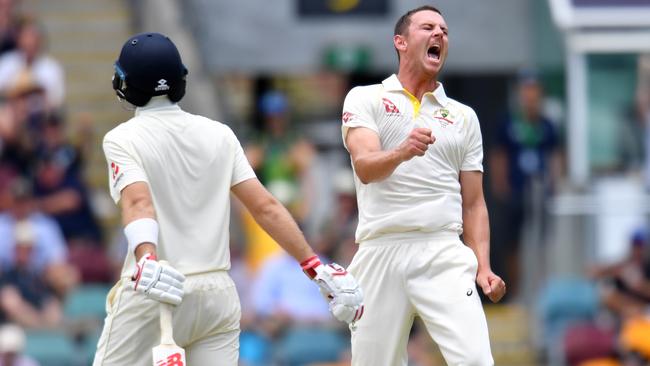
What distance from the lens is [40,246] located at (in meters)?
15.8

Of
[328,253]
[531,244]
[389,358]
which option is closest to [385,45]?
[531,244]

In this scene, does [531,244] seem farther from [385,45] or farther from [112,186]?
[112,186]

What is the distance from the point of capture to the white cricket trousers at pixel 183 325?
26.4 feet

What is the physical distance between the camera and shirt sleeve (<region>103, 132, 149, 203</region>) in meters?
8.00

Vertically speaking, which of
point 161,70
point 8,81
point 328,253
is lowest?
point 328,253

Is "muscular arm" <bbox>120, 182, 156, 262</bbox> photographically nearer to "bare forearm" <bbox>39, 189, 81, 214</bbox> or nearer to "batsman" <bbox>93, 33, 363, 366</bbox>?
"batsman" <bbox>93, 33, 363, 366</bbox>

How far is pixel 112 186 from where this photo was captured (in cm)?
809

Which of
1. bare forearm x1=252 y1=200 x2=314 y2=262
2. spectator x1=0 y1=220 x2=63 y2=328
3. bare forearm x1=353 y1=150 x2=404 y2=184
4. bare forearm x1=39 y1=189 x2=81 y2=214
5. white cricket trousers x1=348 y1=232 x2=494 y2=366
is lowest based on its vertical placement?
spectator x1=0 y1=220 x2=63 y2=328

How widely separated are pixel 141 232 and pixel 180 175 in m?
0.38

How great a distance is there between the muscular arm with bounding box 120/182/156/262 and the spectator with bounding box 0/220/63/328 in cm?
747

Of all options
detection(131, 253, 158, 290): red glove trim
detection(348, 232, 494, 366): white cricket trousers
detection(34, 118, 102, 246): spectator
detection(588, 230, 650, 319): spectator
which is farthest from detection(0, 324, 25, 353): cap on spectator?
detection(131, 253, 158, 290): red glove trim

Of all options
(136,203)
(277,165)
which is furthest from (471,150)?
(277,165)

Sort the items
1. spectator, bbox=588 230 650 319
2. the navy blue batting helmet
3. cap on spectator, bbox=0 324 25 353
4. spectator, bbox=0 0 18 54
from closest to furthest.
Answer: the navy blue batting helmet, cap on spectator, bbox=0 324 25 353, spectator, bbox=588 230 650 319, spectator, bbox=0 0 18 54

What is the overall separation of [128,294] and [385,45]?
12.4m
